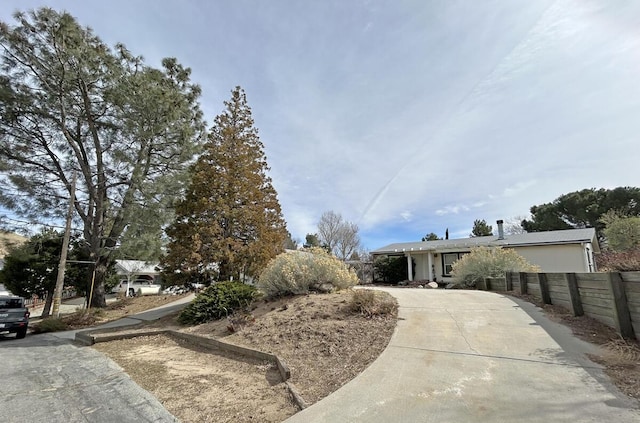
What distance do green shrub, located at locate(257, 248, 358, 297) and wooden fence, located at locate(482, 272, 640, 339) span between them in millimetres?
4881

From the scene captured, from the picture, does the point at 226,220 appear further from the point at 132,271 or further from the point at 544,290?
the point at 132,271

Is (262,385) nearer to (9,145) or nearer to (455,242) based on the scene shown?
(9,145)

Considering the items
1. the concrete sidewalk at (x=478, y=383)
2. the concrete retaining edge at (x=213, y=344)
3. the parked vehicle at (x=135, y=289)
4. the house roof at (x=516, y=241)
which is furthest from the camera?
the parked vehicle at (x=135, y=289)

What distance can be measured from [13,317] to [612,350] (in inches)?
615

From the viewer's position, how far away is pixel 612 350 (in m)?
4.59

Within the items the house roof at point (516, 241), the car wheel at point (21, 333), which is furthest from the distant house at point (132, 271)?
the house roof at point (516, 241)

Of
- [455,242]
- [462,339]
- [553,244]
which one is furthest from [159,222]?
[553,244]

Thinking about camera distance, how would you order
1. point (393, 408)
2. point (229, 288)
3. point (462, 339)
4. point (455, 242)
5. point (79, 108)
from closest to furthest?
point (393, 408)
point (462, 339)
point (229, 288)
point (79, 108)
point (455, 242)

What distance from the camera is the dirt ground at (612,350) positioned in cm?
368

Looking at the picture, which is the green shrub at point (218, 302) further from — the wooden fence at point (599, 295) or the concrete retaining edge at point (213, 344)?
the wooden fence at point (599, 295)

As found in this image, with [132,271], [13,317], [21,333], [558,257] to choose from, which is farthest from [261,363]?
[132,271]

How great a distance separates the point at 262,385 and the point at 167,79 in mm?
16817

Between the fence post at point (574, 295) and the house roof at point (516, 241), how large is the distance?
12.8 metres

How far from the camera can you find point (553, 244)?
18.0m
